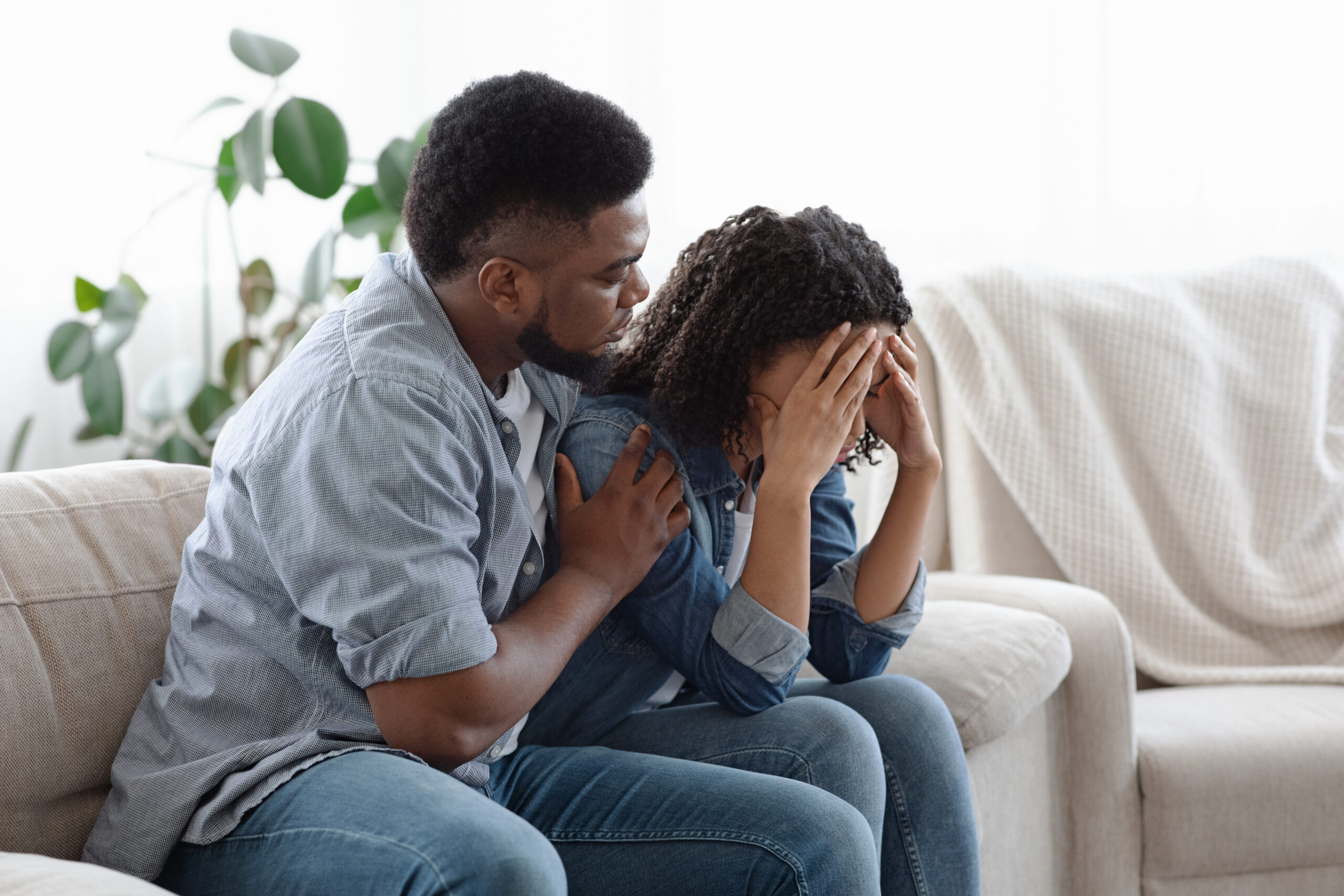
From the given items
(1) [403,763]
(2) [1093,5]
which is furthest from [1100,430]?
(1) [403,763]

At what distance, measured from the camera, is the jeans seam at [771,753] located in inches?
40.6

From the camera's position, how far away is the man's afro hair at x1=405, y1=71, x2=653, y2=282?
3.02 ft

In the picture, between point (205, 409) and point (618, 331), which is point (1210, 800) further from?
point (205, 409)

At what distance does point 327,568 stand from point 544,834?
0.99 ft

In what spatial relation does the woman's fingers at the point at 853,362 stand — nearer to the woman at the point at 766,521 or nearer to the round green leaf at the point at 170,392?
the woman at the point at 766,521

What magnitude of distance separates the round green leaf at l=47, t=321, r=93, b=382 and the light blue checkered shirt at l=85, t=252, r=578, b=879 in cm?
127

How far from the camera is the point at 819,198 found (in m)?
2.37

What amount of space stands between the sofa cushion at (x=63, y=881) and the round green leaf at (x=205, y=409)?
5.06ft

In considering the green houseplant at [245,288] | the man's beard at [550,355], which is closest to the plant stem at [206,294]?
the green houseplant at [245,288]

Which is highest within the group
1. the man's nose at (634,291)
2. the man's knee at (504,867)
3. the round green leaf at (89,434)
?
the man's nose at (634,291)

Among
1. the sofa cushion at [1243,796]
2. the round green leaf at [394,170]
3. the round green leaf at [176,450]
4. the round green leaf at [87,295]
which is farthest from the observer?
the round green leaf at [176,450]

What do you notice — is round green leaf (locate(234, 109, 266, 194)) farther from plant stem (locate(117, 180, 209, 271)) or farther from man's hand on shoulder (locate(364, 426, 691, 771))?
man's hand on shoulder (locate(364, 426, 691, 771))

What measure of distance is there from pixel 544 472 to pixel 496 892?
427mm

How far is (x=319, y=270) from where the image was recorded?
2092 mm
